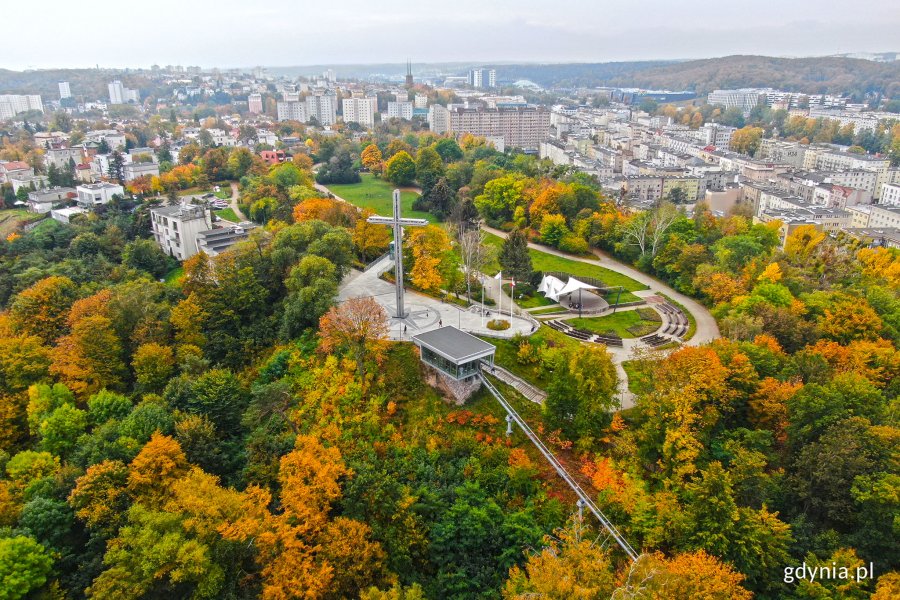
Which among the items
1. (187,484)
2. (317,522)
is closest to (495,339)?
(317,522)

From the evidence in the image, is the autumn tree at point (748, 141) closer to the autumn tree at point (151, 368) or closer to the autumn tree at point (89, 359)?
the autumn tree at point (151, 368)

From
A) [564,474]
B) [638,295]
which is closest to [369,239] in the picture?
[638,295]

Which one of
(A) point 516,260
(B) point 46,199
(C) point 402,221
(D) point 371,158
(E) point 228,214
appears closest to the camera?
(C) point 402,221

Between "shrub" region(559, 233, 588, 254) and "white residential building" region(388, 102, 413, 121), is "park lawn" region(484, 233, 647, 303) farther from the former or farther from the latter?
"white residential building" region(388, 102, 413, 121)

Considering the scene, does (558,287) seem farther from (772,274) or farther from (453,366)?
(453,366)

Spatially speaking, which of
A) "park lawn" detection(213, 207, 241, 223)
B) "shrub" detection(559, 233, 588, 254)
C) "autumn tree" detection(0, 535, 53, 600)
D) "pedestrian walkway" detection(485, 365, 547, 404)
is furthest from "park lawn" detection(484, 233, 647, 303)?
"autumn tree" detection(0, 535, 53, 600)

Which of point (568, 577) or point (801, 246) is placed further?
point (801, 246)

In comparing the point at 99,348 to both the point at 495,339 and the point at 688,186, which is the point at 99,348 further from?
the point at 688,186

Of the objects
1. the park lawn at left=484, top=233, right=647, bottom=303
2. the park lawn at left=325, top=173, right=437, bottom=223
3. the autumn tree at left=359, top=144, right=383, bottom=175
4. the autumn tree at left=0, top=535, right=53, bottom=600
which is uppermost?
the autumn tree at left=359, top=144, right=383, bottom=175
